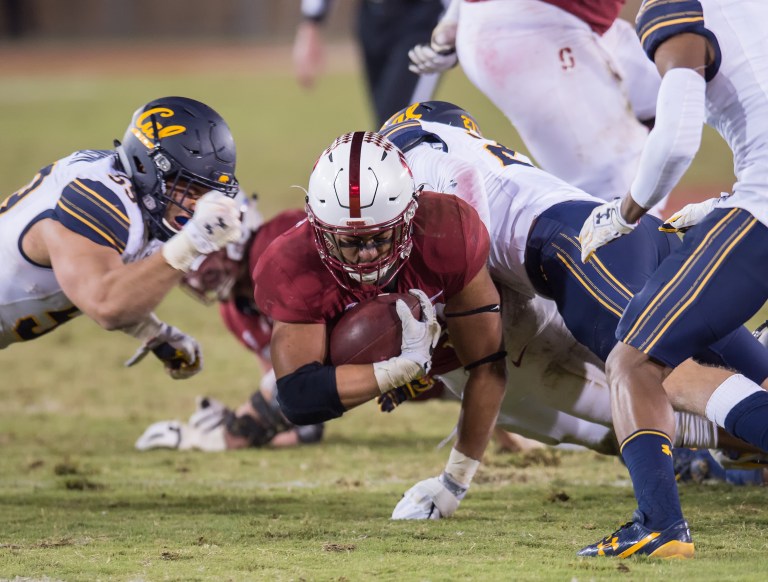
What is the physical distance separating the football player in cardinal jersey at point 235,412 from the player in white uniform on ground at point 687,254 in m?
→ 2.39

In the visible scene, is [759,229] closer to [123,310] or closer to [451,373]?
[451,373]

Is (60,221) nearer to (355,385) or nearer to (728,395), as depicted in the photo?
(355,385)

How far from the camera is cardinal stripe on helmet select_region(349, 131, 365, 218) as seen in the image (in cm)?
386

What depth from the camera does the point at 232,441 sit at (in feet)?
19.0

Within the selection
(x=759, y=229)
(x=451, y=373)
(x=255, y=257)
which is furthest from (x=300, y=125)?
(x=759, y=229)

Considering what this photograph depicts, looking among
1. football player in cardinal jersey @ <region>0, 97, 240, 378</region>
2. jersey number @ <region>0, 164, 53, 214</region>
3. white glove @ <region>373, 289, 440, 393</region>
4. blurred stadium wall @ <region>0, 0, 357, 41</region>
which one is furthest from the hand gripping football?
blurred stadium wall @ <region>0, 0, 357, 41</region>

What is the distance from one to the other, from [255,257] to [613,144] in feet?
5.54

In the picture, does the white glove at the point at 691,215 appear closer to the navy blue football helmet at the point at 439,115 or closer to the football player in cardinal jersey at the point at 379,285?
the football player in cardinal jersey at the point at 379,285

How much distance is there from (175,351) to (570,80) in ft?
6.79

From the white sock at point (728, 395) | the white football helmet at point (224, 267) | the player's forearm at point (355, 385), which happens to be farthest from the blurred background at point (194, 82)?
the white sock at point (728, 395)

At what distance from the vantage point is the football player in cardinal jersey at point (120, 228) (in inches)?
166

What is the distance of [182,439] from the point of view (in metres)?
5.77

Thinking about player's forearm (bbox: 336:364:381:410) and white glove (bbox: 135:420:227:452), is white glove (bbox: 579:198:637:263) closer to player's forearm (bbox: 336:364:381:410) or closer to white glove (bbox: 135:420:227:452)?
player's forearm (bbox: 336:364:381:410)

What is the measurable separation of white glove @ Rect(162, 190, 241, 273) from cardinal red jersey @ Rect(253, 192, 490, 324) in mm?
155
